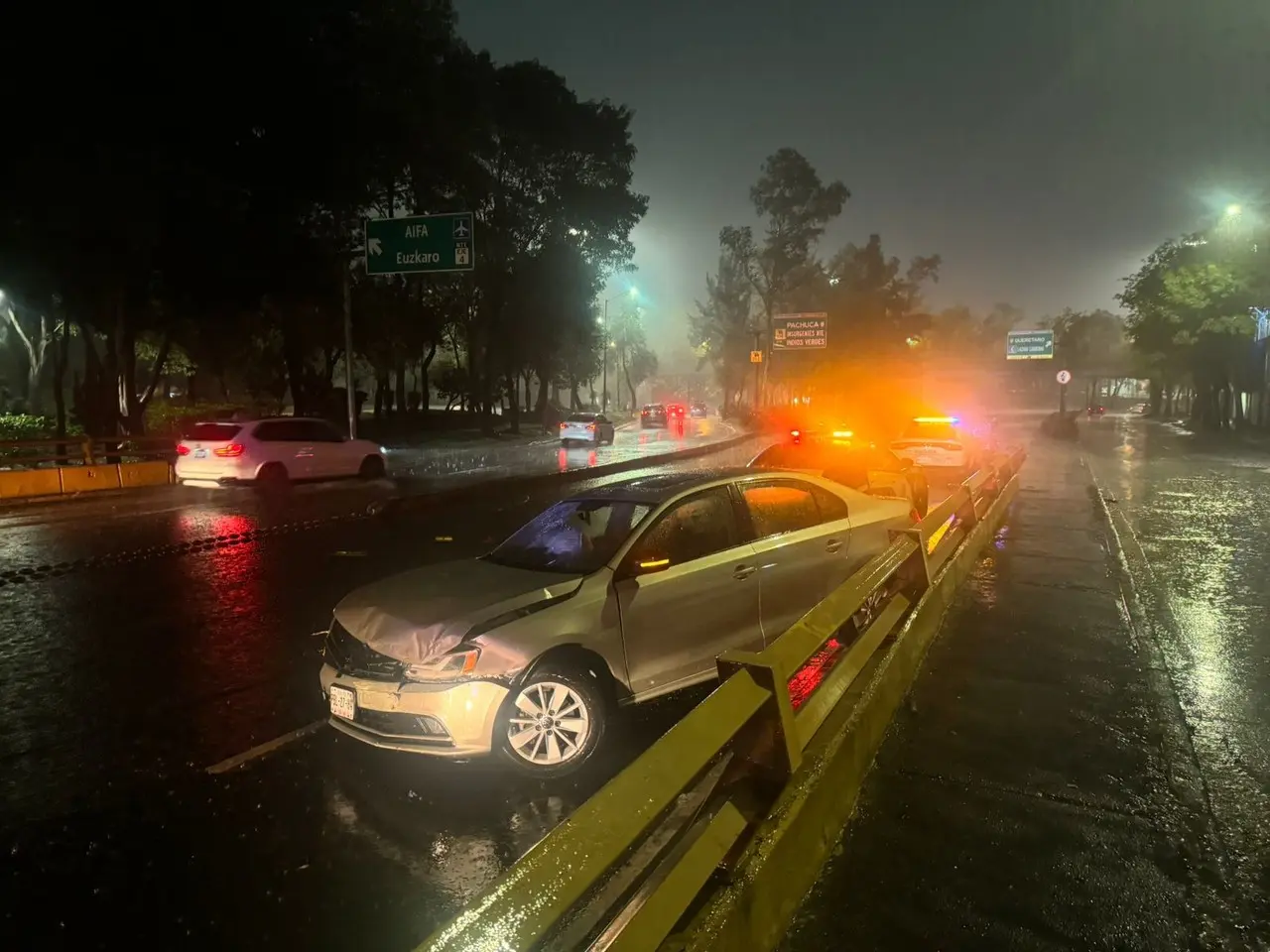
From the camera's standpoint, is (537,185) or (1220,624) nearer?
(1220,624)

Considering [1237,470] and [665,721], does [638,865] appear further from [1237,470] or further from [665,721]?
[1237,470]

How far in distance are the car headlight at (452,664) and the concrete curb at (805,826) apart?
1.69m

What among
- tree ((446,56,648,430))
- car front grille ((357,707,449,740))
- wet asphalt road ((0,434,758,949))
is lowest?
wet asphalt road ((0,434,758,949))

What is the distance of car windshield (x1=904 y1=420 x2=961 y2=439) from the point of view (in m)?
18.8

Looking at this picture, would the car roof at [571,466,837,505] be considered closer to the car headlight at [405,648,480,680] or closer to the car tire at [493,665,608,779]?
the car tire at [493,665,608,779]

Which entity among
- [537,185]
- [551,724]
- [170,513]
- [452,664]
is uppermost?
[537,185]

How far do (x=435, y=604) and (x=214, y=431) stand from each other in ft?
53.2

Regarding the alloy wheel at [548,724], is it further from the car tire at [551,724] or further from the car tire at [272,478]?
the car tire at [272,478]

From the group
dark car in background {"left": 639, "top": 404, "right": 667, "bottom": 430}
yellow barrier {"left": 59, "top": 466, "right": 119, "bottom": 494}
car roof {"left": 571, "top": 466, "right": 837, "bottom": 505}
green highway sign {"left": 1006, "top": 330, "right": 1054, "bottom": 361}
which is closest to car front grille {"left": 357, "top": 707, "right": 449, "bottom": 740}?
car roof {"left": 571, "top": 466, "right": 837, "bottom": 505}

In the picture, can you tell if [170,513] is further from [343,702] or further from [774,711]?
[774,711]

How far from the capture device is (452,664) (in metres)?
4.38

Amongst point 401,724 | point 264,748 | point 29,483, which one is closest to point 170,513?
point 29,483

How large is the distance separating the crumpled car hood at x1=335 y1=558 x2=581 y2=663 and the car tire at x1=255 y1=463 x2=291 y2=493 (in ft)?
48.2

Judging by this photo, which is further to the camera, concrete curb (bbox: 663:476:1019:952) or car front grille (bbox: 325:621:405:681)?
car front grille (bbox: 325:621:405:681)
